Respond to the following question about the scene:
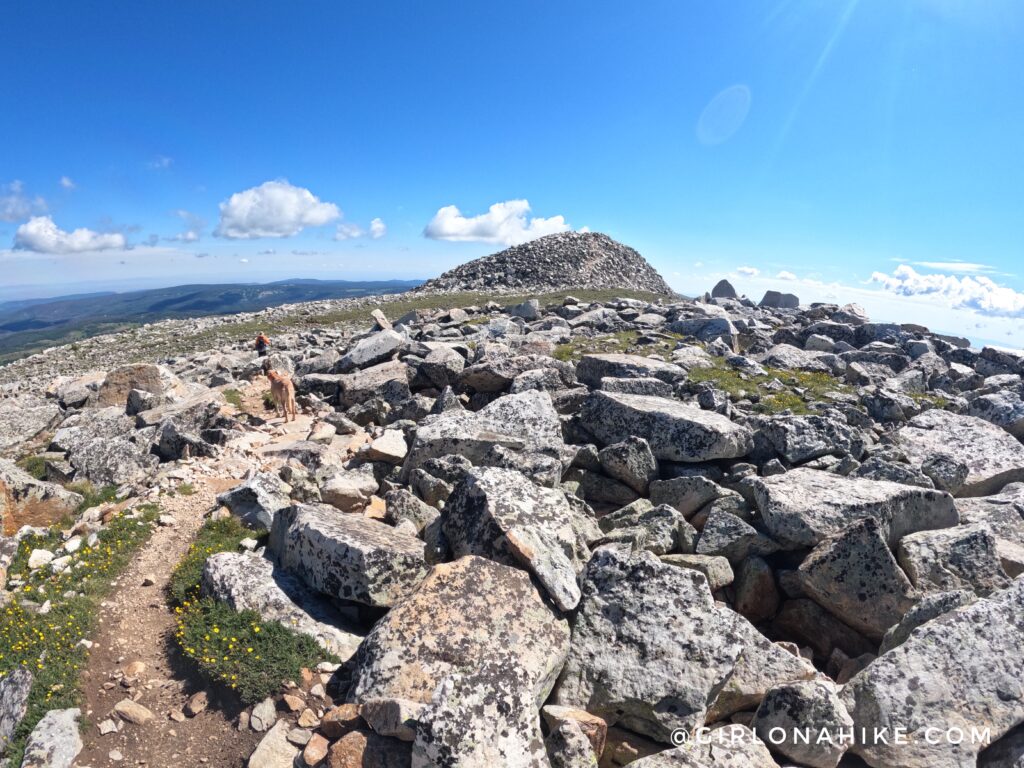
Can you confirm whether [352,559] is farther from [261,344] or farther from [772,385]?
[261,344]

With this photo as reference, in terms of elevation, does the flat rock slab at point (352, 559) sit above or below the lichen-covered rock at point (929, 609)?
above

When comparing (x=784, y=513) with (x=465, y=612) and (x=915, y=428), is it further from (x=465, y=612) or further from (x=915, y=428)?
(x=915, y=428)

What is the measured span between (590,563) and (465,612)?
2.24 meters

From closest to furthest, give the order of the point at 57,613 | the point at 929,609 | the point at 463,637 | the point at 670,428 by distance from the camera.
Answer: the point at 463,637
the point at 929,609
the point at 57,613
the point at 670,428

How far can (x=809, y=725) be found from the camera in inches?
258

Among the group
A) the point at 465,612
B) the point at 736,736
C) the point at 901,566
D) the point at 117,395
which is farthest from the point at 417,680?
the point at 117,395

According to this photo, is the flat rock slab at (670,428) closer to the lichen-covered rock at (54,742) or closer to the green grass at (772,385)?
the green grass at (772,385)

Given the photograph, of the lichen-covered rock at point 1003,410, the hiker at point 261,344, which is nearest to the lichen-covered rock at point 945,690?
the lichen-covered rock at point 1003,410

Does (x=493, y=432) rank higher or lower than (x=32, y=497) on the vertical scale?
higher

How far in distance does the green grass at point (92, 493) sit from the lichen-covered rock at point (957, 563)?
17.0 metres

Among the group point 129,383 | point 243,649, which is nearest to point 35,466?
point 129,383

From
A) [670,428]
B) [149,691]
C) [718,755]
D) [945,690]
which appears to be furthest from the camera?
[670,428]

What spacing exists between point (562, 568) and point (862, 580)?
5618mm

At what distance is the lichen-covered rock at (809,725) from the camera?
21.2ft
